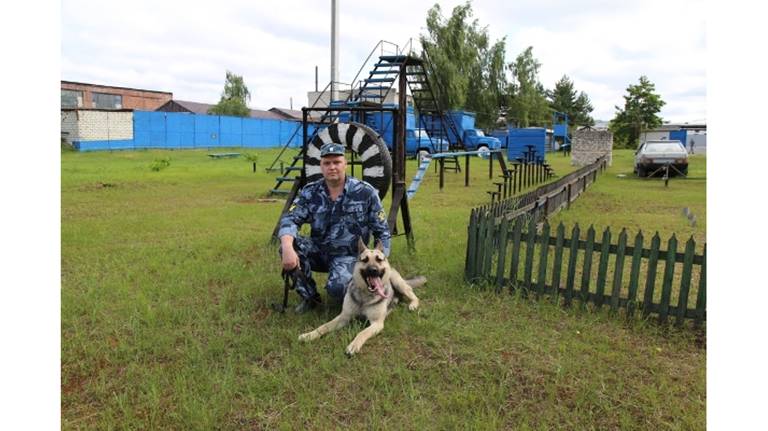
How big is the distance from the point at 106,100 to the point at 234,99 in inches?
534

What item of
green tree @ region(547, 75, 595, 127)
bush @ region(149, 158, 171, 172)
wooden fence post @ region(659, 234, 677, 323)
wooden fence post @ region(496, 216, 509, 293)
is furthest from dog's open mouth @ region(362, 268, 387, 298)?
green tree @ region(547, 75, 595, 127)

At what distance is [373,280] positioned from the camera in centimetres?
425

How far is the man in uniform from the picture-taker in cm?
474

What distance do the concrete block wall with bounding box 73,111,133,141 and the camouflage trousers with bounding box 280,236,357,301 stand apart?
3254 cm

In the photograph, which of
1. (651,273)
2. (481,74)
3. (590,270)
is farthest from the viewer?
(481,74)

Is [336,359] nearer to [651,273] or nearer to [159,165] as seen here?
[651,273]

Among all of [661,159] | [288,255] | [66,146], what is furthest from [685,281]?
[66,146]

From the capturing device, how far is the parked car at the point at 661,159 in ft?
64.0

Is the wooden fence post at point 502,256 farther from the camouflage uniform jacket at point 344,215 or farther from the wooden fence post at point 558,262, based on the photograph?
the camouflage uniform jacket at point 344,215

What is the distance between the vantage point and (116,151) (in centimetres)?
3222

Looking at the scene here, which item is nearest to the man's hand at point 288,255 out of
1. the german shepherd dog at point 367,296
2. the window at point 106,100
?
the german shepherd dog at point 367,296

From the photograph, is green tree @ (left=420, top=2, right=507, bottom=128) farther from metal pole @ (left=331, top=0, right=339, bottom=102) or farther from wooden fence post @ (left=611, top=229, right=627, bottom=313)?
wooden fence post @ (left=611, top=229, right=627, bottom=313)

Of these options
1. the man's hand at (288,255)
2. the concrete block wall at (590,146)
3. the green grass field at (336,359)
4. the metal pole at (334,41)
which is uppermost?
the metal pole at (334,41)

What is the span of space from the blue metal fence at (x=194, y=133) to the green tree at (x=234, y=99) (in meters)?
10.2
